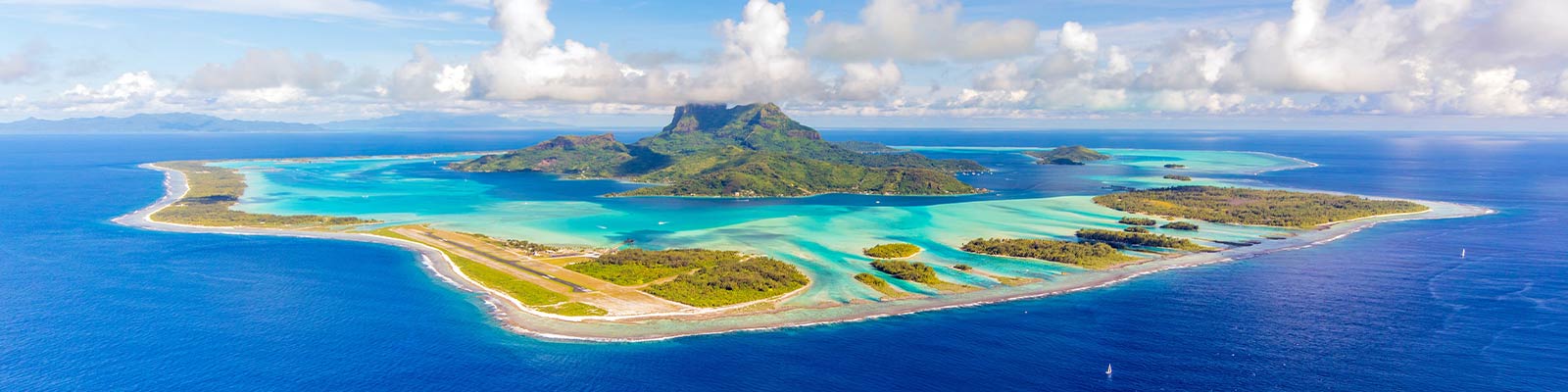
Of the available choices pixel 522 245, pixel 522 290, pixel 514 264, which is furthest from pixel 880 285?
pixel 522 245

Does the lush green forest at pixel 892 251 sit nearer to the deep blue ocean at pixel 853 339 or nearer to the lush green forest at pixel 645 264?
the lush green forest at pixel 645 264

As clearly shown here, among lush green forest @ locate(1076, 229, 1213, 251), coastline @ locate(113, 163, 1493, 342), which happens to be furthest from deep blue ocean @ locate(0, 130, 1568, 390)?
lush green forest @ locate(1076, 229, 1213, 251)

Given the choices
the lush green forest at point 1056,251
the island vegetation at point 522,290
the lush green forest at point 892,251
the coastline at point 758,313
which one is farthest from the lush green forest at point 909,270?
the island vegetation at point 522,290

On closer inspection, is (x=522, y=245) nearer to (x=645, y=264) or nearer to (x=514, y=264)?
(x=514, y=264)

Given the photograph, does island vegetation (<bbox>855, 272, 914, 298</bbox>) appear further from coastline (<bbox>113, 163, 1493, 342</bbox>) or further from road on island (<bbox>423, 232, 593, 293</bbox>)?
road on island (<bbox>423, 232, 593, 293</bbox>)

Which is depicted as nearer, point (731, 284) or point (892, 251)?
point (731, 284)

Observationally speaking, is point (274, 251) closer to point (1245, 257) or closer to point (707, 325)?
point (707, 325)

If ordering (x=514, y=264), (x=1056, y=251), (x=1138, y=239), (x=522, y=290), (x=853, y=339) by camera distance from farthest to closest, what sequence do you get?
(x=1138, y=239) → (x=1056, y=251) → (x=514, y=264) → (x=522, y=290) → (x=853, y=339)

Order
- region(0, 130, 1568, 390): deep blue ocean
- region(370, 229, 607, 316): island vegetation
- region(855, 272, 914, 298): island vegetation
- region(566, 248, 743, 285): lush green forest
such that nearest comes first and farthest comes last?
region(0, 130, 1568, 390): deep blue ocean → region(370, 229, 607, 316): island vegetation → region(855, 272, 914, 298): island vegetation → region(566, 248, 743, 285): lush green forest
